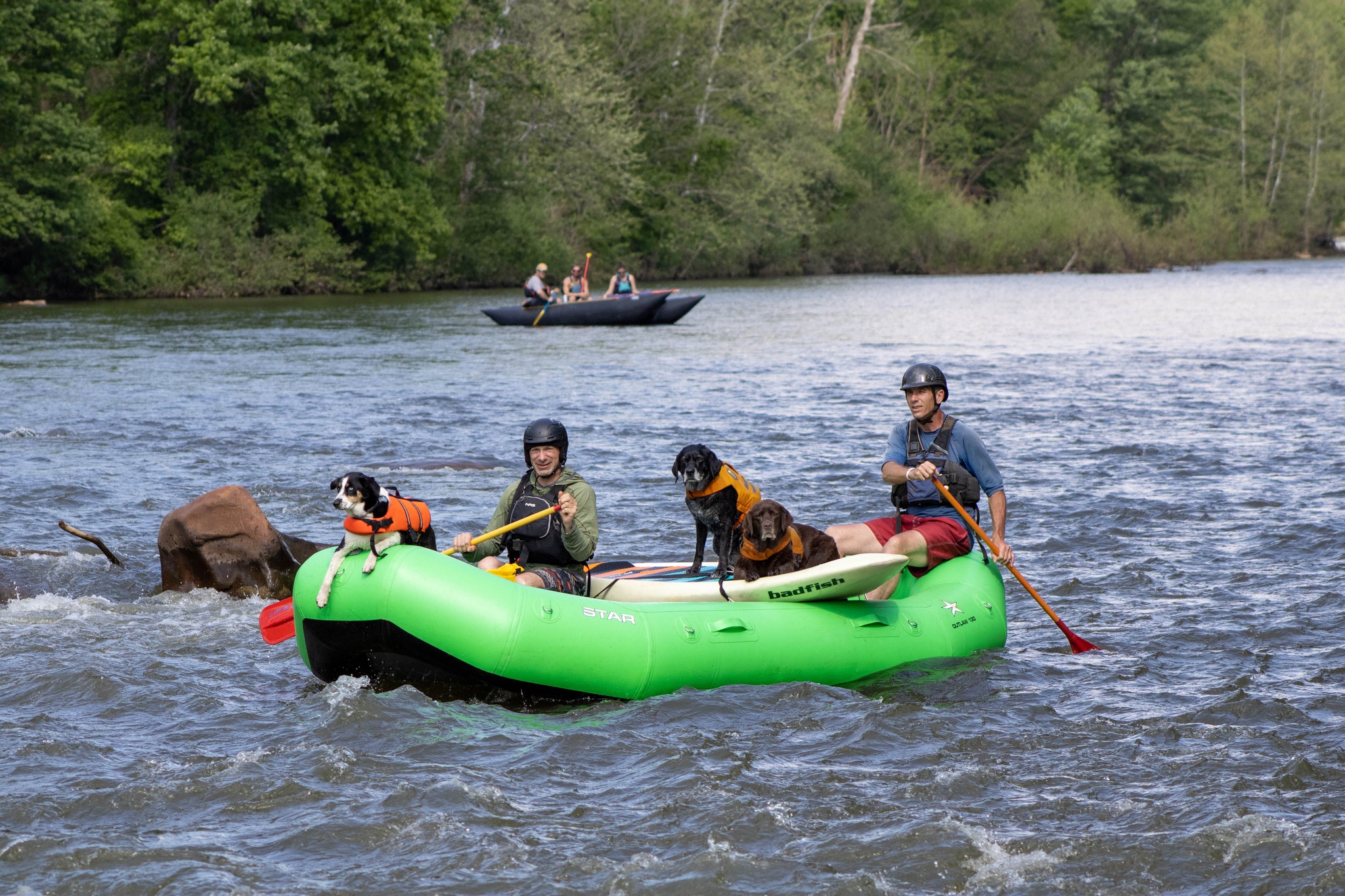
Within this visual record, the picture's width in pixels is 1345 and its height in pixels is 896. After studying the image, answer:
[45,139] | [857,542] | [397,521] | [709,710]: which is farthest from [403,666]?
[45,139]

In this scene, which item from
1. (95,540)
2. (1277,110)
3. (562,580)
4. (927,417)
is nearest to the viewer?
(562,580)

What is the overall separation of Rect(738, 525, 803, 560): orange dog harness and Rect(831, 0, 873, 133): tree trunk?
54535mm

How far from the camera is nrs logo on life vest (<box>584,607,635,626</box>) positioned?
20.6ft

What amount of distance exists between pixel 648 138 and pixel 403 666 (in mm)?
45749

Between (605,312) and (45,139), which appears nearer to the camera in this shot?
(605,312)

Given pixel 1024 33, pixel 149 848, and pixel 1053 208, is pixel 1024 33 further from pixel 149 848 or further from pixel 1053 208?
pixel 149 848

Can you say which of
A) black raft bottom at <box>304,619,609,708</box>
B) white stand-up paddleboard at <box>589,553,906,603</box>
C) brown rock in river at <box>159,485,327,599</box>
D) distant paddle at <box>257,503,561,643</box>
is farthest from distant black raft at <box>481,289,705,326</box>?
black raft bottom at <box>304,619,609,708</box>

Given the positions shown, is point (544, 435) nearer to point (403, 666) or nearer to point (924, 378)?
point (403, 666)

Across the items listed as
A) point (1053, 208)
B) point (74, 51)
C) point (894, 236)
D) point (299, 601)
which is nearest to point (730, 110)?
point (894, 236)

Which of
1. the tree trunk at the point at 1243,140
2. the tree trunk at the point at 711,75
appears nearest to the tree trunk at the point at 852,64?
the tree trunk at the point at 711,75

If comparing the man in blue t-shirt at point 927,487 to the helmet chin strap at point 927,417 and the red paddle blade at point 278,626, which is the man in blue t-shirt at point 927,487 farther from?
the red paddle blade at point 278,626

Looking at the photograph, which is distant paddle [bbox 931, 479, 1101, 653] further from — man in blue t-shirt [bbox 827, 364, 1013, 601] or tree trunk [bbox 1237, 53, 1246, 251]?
tree trunk [bbox 1237, 53, 1246, 251]

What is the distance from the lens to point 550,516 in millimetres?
6953

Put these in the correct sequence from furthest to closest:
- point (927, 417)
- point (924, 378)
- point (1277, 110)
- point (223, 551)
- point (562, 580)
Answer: point (1277, 110) → point (223, 551) → point (927, 417) → point (924, 378) → point (562, 580)
